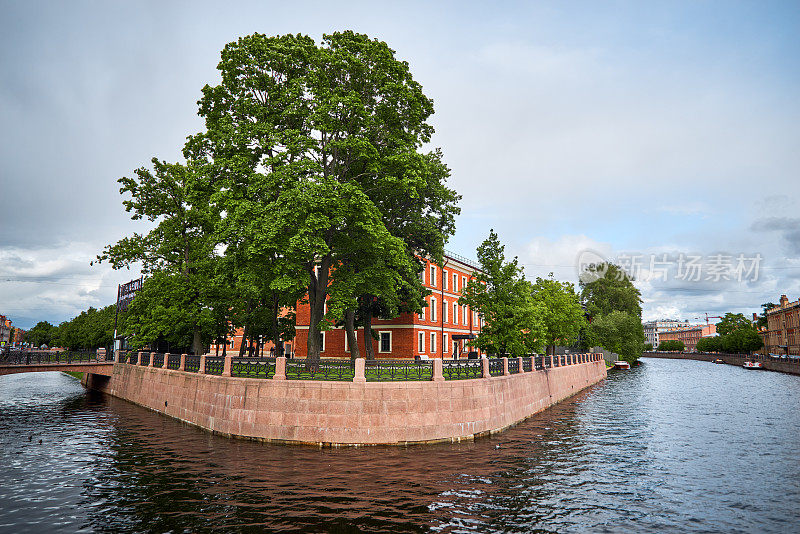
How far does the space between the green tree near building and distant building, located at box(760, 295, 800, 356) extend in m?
27.5

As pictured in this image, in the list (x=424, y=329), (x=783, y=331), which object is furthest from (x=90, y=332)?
(x=783, y=331)

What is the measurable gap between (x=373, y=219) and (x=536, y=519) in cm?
1893

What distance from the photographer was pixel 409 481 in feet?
48.8

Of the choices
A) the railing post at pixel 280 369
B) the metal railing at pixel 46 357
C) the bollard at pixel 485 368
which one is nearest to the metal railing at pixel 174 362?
the railing post at pixel 280 369

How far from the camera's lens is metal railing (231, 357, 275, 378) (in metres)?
21.9

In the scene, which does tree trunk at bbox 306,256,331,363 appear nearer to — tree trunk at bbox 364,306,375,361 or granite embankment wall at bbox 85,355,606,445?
granite embankment wall at bbox 85,355,606,445

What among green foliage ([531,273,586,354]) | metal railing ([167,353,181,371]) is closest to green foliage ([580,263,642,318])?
green foliage ([531,273,586,354])

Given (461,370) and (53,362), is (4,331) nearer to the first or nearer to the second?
(53,362)

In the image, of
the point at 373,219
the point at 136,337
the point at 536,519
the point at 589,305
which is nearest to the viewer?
the point at 536,519

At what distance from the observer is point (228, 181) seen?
28234mm

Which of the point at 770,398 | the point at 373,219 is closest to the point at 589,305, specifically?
the point at 770,398

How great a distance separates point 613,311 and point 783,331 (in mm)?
46246

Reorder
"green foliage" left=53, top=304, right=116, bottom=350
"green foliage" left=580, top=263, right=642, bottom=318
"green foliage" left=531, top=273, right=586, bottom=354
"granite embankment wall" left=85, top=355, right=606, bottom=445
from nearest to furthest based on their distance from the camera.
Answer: "granite embankment wall" left=85, top=355, right=606, bottom=445
"green foliage" left=531, top=273, right=586, bottom=354
"green foliage" left=53, top=304, right=116, bottom=350
"green foliage" left=580, top=263, right=642, bottom=318

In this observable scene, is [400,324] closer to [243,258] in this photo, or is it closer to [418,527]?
[243,258]
